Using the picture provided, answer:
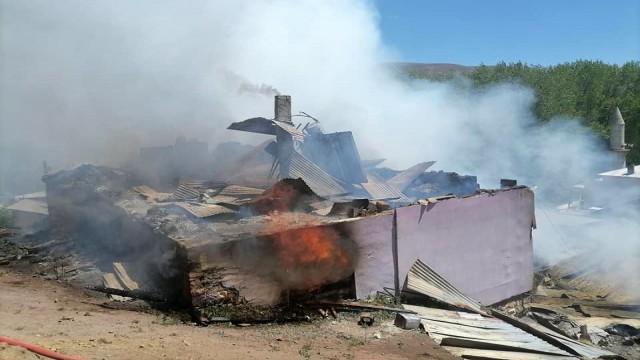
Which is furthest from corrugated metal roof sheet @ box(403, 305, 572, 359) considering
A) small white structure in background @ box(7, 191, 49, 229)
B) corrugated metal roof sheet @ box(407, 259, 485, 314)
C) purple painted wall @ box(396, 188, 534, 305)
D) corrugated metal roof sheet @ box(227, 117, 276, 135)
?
small white structure in background @ box(7, 191, 49, 229)

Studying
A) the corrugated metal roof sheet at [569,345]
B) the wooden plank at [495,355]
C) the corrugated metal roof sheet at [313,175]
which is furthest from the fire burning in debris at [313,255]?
the corrugated metal roof sheet at [569,345]

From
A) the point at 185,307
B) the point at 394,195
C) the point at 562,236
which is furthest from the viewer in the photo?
the point at 562,236

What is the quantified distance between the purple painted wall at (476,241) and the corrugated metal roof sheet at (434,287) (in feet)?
0.54

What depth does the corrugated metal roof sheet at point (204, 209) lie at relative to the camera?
9411 millimetres

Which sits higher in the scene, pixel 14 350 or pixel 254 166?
pixel 254 166

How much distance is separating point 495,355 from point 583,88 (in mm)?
36625

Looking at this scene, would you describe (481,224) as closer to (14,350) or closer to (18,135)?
(14,350)

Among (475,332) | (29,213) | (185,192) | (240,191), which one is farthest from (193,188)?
(475,332)

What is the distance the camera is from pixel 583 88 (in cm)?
3788

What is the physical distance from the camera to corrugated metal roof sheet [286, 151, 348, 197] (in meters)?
11.5

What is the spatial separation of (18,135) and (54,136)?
136 cm

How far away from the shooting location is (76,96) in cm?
1839

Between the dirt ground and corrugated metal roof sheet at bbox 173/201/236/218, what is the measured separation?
208cm

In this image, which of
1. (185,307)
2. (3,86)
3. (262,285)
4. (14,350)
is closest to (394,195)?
(262,285)
